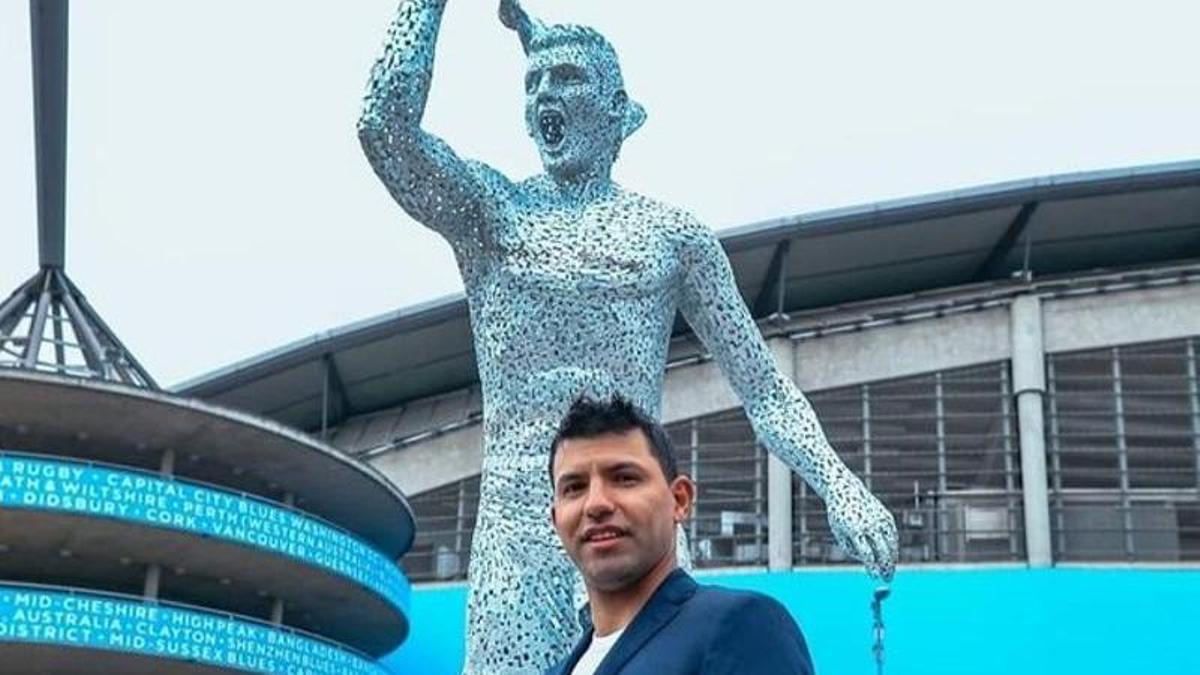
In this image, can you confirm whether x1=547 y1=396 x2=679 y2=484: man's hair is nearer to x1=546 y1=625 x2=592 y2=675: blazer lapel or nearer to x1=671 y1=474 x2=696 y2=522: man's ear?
x1=671 y1=474 x2=696 y2=522: man's ear

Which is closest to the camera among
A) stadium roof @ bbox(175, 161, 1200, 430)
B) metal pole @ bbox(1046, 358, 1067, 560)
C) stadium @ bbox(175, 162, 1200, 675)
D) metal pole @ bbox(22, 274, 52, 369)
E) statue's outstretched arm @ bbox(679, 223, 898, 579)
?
statue's outstretched arm @ bbox(679, 223, 898, 579)

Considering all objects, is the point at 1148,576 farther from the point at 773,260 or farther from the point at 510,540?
the point at 510,540

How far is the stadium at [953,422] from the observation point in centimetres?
2270

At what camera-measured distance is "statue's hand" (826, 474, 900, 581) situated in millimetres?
3729

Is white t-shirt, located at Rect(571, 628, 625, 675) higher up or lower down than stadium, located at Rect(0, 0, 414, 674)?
lower down

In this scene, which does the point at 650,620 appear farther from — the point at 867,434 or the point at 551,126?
the point at 867,434

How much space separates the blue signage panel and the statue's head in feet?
50.6

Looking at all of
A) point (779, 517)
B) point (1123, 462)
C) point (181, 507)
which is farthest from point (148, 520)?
point (1123, 462)

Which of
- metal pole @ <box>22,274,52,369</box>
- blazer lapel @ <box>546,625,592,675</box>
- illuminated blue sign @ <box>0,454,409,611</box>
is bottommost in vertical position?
blazer lapel @ <box>546,625,592,675</box>

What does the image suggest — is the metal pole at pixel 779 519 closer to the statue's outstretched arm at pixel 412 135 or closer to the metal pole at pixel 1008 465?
the metal pole at pixel 1008 465

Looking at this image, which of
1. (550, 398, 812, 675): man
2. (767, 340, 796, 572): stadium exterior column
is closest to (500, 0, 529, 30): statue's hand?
(550, 398, 812, 675): man

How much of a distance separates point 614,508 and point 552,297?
2.00 m

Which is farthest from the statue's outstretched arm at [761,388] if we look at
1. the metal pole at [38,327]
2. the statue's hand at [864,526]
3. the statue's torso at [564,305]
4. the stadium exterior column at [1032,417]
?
the stadium exterior column at [1032,417]

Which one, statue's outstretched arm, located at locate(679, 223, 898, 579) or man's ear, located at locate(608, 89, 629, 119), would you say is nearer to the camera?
statue's outstretched arm, located at locate(679, 223, 898, 579)
